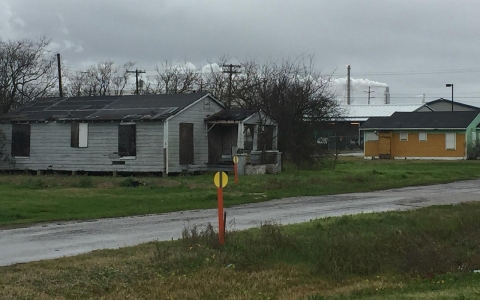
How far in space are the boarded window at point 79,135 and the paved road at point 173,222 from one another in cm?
1379

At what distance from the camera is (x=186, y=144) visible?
3102 centimetres

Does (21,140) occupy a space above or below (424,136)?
below

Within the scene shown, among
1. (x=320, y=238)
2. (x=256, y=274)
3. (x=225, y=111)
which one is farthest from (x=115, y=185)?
(x=256, y=274)

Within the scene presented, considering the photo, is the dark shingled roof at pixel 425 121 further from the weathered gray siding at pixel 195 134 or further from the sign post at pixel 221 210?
the sign post at pixel 221 210

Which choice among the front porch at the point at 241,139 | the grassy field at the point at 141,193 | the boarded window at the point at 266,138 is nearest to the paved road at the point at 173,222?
the grassy field at the point at 141,193

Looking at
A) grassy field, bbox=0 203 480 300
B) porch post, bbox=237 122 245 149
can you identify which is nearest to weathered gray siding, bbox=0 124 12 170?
porch post, bbox=237 122 245 149

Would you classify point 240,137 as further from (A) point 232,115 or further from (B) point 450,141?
(B) point 450,141

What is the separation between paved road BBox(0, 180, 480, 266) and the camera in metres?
12.1

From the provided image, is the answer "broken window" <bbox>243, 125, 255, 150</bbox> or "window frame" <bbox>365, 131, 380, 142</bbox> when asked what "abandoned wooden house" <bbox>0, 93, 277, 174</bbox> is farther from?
"window frame" <bbox>365, 131, 380, 142</bbox>

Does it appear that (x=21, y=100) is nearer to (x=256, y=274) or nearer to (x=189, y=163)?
(x=189, y=163)

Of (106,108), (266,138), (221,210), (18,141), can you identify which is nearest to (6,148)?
(18,141)

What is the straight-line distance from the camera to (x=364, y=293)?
29.1 feet

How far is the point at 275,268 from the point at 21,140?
2604cm

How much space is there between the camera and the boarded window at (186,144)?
3078 cm
